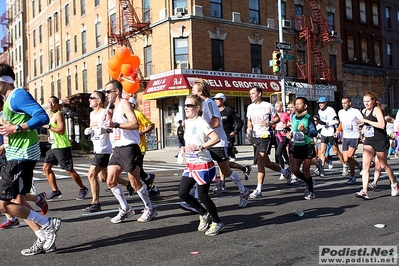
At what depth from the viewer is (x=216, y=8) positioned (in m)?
25.4

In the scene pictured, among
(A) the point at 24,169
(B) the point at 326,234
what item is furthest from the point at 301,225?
(A) the point at 24,169

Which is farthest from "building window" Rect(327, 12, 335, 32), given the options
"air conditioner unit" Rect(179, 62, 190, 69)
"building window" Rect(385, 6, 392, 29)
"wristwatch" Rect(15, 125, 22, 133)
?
"wristwatch" Rect(15, 125, 22, 133)

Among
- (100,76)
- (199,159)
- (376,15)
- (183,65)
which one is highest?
(376,15)

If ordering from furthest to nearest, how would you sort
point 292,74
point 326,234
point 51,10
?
point 51,10 → point 292,74 → point 326,234

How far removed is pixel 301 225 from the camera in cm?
561

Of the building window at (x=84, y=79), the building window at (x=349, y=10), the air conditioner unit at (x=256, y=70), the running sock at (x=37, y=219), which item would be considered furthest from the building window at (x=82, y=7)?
the running sock at (x=37, y=219)

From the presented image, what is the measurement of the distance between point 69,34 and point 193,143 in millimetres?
33760

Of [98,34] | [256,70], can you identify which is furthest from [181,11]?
[98,34]

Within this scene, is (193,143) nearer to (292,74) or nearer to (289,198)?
(289,198)

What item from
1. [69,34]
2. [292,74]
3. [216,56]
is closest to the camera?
[216,56]

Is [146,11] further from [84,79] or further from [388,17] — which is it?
[388,17]

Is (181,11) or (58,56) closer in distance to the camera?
(181,11)

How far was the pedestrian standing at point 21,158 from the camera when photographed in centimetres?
443

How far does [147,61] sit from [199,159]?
867 inches
